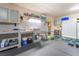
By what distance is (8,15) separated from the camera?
3816mm

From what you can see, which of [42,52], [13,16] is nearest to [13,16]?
[13,16]

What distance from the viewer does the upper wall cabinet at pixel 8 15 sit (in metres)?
3.56

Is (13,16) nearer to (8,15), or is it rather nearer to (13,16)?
(13,16)

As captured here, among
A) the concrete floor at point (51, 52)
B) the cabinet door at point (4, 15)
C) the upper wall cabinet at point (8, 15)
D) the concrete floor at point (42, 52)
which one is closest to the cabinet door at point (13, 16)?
the upper wall cabinet at point (8, 15)

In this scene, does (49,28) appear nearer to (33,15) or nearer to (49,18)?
(49,18)

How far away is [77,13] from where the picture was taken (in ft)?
20.7

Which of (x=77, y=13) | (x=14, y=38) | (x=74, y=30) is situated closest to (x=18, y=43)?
(x=14, y=38)

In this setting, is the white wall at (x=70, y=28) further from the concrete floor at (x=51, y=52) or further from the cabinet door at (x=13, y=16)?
the cabinet door at (x=13, y=16)

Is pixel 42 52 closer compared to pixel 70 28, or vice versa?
pixel 42 52

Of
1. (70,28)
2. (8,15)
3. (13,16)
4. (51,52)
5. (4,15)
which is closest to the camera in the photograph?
(51,52)

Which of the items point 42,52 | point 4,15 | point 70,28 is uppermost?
point 4,15

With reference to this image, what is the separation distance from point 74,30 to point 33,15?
308cm

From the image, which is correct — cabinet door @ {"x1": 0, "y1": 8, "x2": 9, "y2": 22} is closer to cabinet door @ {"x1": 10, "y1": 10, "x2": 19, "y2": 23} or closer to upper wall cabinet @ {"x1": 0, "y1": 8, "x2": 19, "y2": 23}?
upper wall cabinet @ {"x1": 0, "y1": 8, "x2": 19, "y2": 23}

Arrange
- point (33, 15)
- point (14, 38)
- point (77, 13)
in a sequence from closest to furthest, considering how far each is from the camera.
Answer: point (14, 38), point (33, 15), point (77, 13)
